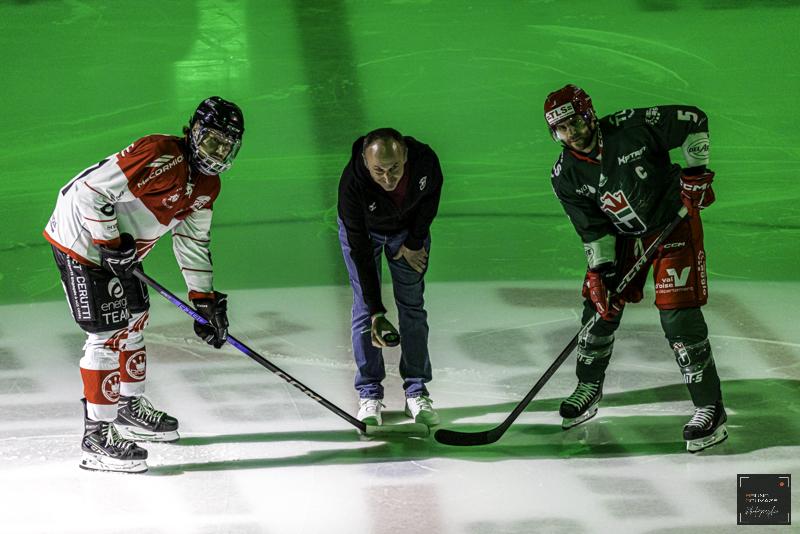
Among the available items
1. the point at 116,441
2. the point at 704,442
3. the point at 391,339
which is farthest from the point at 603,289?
the point at 116,441

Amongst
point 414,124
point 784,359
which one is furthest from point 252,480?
point 414,124

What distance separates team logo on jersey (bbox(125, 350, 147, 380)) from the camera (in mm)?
4598

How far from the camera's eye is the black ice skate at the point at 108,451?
4363mm

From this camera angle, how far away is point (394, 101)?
759cm

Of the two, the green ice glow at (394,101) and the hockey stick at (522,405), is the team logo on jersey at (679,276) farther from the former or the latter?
the green ice glow at (394,101)

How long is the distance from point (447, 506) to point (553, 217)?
2732 mm

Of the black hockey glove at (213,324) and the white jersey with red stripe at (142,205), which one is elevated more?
the white jersey with red stripe at (142,205)

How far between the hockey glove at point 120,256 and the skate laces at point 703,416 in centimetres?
210

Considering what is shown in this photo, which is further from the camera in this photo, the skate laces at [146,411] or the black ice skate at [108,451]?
the skate laces at [146,411]

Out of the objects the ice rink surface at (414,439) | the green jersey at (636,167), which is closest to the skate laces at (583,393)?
the ice rink surface at (414,439)

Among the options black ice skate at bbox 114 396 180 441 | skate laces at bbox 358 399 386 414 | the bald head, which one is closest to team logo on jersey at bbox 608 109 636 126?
the bald head

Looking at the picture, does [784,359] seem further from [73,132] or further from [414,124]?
[73,132]

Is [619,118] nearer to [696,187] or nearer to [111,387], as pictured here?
[696,187]

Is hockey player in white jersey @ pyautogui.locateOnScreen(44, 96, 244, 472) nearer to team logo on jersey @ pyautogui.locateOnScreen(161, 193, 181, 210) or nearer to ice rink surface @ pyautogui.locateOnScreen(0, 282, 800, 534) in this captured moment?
team logo on jersey @ pyautogui.locateOnScreen(161, 193, 181, 210)
